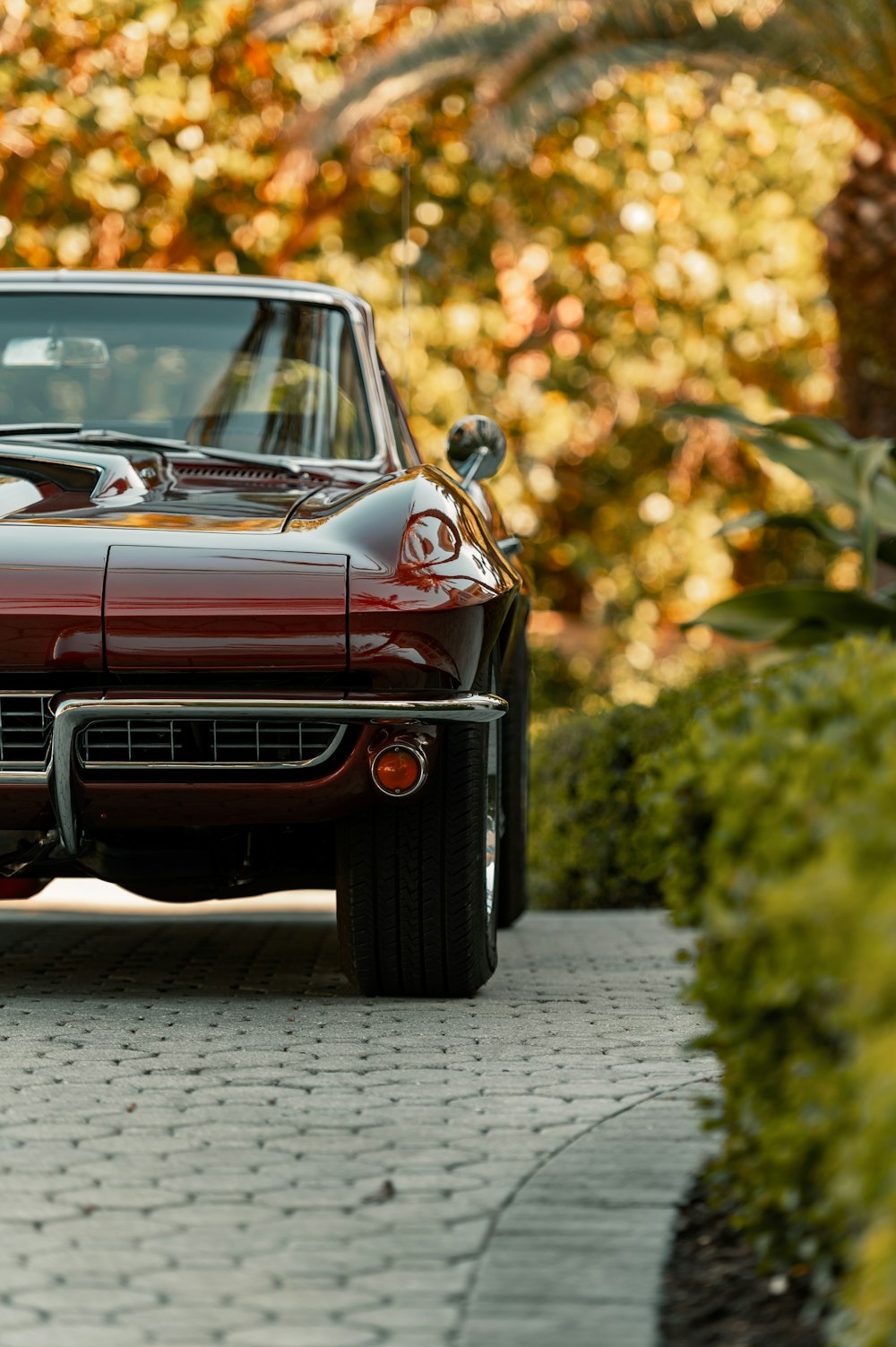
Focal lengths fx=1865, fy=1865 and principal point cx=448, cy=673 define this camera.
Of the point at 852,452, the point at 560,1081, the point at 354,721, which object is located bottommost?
the point at 560,1081

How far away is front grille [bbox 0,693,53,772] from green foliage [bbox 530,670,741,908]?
3.85 metres

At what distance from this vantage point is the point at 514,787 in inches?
248

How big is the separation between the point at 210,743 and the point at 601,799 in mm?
4282

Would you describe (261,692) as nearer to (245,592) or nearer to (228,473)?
(245,592)

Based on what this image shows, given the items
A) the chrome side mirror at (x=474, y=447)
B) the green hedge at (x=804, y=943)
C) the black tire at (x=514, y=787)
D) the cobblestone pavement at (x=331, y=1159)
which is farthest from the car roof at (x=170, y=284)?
the green hedge at (x=804, y=943)

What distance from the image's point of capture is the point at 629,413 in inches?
712

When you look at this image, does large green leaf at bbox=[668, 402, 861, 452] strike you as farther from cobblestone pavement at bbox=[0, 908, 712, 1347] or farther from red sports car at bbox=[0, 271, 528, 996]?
cobblestone pavement at bbox=[0, 908, 712, 1347]

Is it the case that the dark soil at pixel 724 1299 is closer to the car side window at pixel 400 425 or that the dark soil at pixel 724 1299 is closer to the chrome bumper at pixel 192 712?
the chrome bumper at pixel 192 712

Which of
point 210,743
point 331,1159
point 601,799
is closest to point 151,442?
point 210,743

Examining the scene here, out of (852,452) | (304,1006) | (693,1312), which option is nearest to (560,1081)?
(304,1006)

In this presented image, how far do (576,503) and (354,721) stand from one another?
14.3 metres

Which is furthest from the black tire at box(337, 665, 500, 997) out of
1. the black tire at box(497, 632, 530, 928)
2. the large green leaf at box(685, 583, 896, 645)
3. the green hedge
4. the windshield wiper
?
the large green leaf at box(685, 583, 896, 645)

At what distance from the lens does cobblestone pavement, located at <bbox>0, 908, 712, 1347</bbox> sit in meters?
2.60

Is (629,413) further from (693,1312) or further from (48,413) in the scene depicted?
(693,1312)
